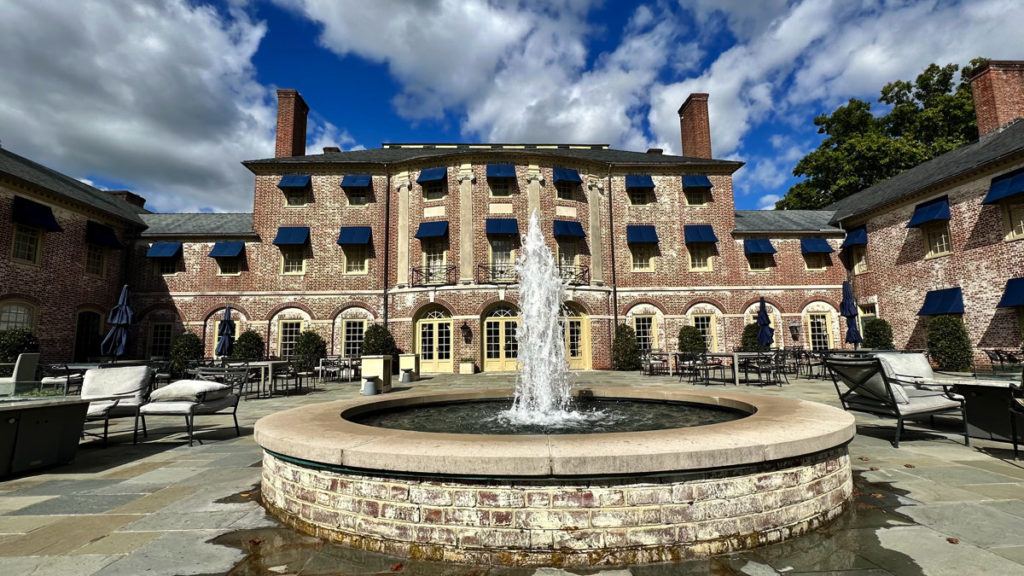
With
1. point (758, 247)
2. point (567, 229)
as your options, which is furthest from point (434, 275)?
point (758, 247)

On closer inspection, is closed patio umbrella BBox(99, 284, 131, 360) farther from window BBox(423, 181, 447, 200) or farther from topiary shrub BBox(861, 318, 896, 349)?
topiary shrub BBox(861, 318, 896, 349)

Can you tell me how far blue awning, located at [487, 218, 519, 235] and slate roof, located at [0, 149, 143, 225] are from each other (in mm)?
15746

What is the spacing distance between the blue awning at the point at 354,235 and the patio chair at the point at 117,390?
14441 mm

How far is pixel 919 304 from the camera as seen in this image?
18406mm

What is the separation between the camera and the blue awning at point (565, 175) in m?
20.4

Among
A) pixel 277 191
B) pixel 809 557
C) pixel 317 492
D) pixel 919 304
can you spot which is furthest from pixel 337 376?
pixel 919 304

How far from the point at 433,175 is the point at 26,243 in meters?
14.7

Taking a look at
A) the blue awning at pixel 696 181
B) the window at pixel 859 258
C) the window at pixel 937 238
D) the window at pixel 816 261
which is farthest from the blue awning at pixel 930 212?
the blue awning at pixel 696 181

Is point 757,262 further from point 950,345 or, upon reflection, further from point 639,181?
point 950,345

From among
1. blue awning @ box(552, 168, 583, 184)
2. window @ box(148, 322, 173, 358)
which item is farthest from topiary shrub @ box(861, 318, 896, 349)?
window @ box(148, 322, 173, 358)

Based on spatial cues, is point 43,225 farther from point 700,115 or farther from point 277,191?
point 700,115

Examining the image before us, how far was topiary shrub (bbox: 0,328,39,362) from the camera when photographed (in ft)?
47.7

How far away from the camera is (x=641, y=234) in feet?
69.1

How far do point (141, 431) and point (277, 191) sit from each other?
15979mm
